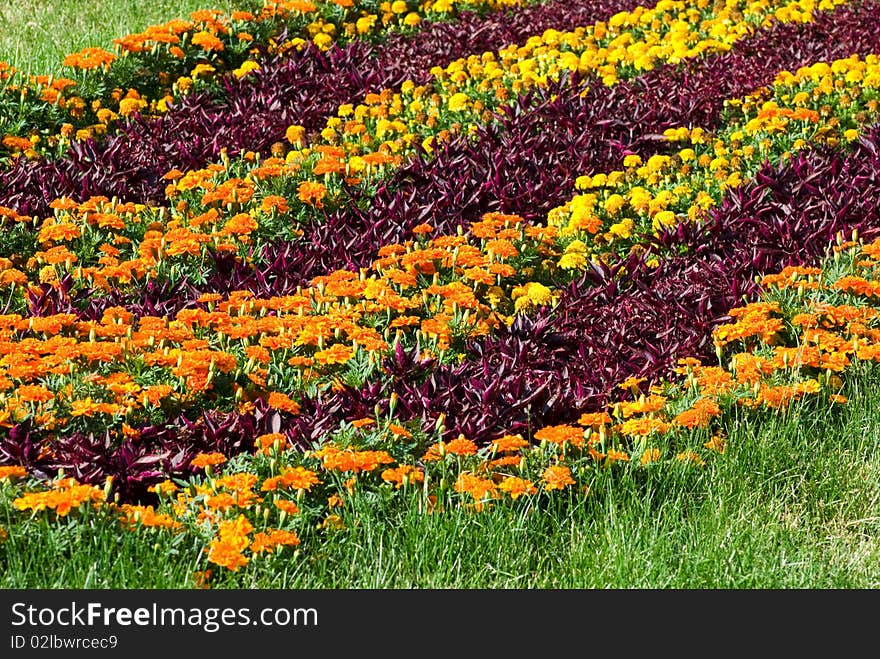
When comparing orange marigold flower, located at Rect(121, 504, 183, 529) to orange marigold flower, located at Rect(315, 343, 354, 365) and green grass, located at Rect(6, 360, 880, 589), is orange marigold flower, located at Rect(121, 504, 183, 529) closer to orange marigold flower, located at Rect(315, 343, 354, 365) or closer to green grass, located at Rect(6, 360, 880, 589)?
green grass, located at Rect(6, 360, 880, 589)

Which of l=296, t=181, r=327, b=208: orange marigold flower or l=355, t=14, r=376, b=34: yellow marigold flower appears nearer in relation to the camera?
l=296, t=181, r=327, b=208: orange marigold flower

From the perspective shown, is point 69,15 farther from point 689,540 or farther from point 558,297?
point 689,540

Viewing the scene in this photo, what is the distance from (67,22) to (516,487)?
7631 mm

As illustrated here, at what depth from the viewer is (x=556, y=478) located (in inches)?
154

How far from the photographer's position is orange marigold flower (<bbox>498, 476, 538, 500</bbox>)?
151 inches

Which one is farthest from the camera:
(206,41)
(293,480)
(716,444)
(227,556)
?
(206,41)

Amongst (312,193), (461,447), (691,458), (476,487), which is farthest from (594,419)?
(312,193)

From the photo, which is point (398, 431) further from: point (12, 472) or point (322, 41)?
point (322, 41)

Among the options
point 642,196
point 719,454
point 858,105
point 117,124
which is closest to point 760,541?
point 719,454

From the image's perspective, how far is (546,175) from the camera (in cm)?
691

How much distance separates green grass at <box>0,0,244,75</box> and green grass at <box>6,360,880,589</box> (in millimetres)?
6019

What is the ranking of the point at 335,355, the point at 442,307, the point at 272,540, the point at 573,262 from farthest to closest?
the point at 573,262, the point at 442,307, the point at 335,355, the point at 272,540

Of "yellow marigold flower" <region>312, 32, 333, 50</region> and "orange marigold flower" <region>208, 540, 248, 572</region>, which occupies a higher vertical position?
"yellow marigold flower" <region>312, 32, 333, 50</region>

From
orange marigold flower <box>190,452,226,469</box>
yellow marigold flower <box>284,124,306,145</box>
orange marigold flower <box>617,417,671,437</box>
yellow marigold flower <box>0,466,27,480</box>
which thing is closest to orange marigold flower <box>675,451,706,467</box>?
orange marigold flower <box>617,417,671,437</box>
